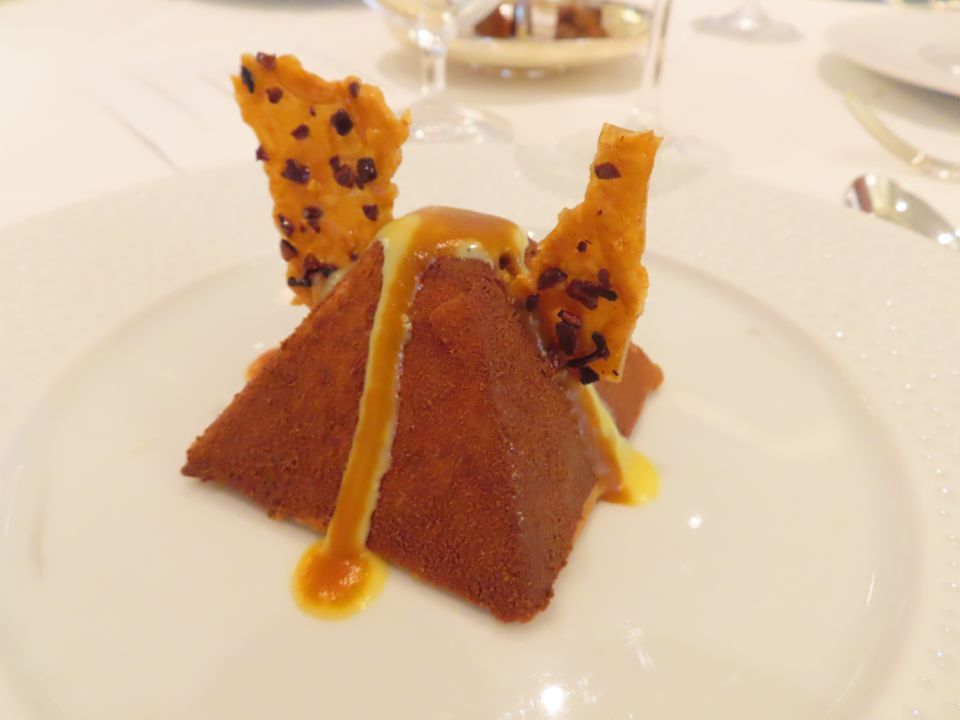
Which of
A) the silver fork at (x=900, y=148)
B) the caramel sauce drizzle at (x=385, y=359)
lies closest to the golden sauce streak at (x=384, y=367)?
the caramel sauce drizzle at (x=385, y=359)

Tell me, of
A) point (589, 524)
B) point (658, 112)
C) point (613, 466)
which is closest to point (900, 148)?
point (658, 112)

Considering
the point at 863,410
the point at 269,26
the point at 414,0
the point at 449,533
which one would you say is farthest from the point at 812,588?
the point at 269,26

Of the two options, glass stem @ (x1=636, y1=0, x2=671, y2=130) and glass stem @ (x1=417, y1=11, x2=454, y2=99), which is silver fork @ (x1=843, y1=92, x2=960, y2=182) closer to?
glass stem @ (x1=636, y1=0, x2=671, y2=130)

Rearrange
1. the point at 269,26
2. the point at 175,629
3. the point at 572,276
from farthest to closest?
the point at 269,26, the point at 572,276, the point at 175,629

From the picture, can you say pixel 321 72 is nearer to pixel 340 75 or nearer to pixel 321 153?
pixel 340 75

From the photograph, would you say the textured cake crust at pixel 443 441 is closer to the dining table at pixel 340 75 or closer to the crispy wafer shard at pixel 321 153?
the crispy wafer shard at pixel 321 153

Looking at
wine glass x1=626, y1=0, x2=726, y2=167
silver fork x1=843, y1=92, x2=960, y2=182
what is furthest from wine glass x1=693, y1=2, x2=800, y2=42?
wine glass x1=626, y1=0, x2=726, y2=167

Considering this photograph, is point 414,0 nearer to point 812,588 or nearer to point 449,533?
point 449,533
